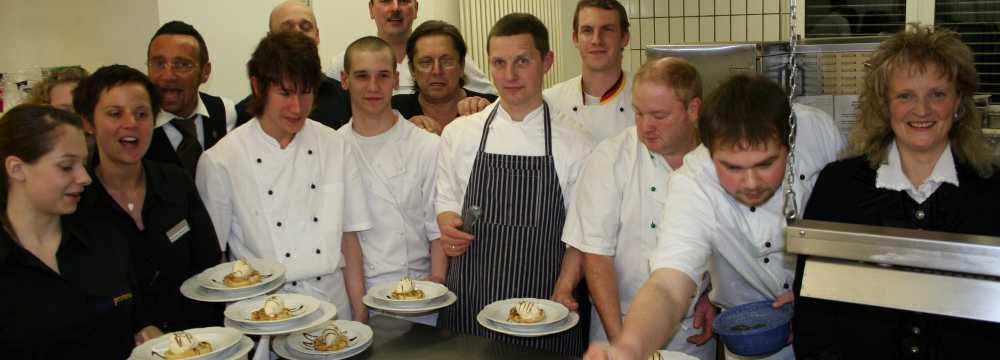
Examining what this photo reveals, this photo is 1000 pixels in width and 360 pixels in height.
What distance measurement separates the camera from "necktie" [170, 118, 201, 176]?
2892 millimetres

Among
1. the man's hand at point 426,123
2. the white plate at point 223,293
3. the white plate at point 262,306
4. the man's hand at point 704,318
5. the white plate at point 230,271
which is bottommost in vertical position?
the man's hand at point 704,318

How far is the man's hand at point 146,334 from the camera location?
2275 mm

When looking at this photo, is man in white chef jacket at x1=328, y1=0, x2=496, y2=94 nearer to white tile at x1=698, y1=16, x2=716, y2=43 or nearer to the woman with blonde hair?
the woman with blonde hair

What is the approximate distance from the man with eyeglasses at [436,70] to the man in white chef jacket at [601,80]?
0.39 metres

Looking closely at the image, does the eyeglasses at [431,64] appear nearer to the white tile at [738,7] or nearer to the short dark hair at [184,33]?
the short dark hair at [184,33]

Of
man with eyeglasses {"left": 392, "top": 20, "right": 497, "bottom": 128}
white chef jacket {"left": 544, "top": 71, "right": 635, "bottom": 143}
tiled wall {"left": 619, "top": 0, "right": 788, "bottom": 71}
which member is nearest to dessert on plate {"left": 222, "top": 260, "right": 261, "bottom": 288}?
man with eyeglasses {"left": 392, "top": 20, "right": 497, "bottom": 128}

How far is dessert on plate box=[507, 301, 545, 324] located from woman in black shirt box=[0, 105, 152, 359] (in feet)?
3.22

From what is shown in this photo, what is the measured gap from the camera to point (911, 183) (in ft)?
6.60

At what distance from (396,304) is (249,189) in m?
0.66

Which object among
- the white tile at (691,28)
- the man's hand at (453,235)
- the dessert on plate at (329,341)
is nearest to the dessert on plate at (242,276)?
the dessert on plate at (329,341)

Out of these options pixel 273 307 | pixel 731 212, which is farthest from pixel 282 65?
pixel 731 212

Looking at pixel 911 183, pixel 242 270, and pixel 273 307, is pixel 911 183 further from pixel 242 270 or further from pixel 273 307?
pixel 242 270

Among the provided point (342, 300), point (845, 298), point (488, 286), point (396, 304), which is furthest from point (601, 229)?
point (845, 298)

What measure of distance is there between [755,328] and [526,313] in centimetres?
58
